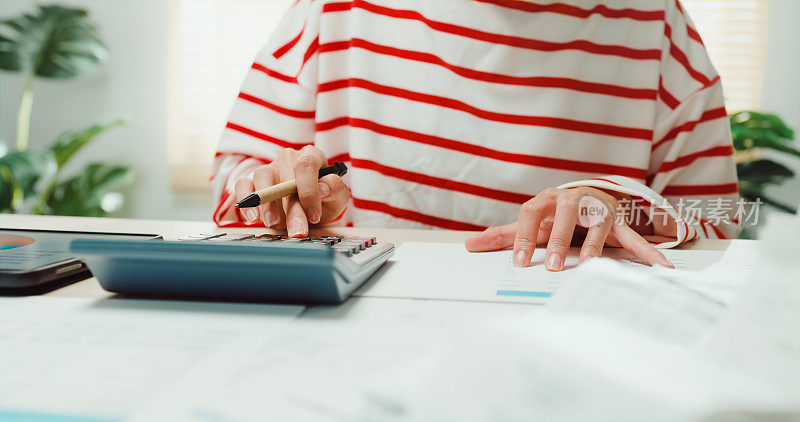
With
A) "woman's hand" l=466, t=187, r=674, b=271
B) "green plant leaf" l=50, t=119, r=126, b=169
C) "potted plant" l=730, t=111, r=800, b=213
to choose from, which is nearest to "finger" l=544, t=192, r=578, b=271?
"woman's hand" l=466, t=187, r=674, b=271

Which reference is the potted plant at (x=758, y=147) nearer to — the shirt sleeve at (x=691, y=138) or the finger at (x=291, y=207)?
the shirt sleeve at (x=691, y=138)

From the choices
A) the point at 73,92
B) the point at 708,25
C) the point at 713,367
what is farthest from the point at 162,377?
the point at 73,92

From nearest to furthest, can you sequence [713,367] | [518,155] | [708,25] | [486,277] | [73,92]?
[713,367]
[486,277]
[518,155]
[708,25]
[73,92]

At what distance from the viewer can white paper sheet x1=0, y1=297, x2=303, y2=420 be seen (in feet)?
0.68

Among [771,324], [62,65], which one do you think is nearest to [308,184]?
[771,324]

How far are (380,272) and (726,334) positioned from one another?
0.88ft

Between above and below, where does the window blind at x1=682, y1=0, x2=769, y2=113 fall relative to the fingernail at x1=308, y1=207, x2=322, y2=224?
Answer: above

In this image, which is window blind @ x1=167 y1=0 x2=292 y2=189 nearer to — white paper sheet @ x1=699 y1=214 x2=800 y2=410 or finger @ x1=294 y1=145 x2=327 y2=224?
finger @ x1=294 y1=145 x2=327 y2=224

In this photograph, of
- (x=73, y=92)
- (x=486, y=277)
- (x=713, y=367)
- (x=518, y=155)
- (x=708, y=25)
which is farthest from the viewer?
(x=73, y=92)

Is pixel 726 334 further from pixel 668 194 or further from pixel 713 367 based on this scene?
pixel 668 194

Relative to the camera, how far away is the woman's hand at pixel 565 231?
478 millimetres

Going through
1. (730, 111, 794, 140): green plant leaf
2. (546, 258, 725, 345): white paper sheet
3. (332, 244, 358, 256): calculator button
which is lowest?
(332, 244, 358, 256): calculator button

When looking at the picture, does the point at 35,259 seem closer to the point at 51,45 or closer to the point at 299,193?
the point at 299,193

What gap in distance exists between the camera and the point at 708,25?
1.85 meters
